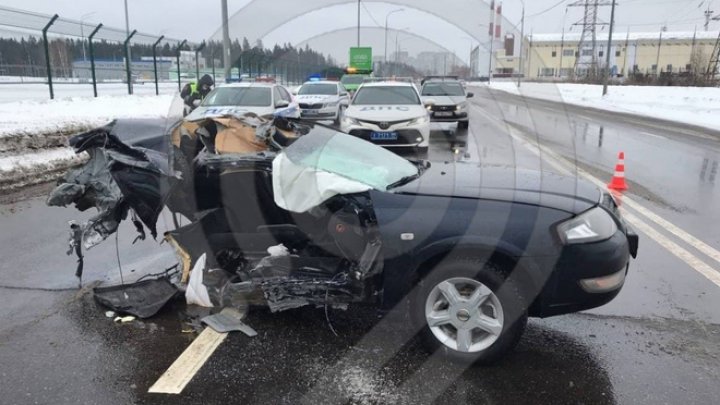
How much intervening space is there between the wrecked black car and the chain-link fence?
16.2 metres

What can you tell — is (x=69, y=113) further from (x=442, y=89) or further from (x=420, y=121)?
(x=442, y=89)

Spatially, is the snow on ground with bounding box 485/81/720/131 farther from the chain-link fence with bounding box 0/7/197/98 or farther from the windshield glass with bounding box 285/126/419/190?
the chain-link fence with bounding box 0/7/197/98

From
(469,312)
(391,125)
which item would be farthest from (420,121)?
(469,312)

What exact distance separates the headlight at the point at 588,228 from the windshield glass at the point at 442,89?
15550mm

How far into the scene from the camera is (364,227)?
3.79m

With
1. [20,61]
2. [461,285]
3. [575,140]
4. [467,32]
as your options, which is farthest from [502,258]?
[20,61]

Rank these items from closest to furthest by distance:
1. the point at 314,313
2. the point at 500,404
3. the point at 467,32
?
the point at 500,404 → the point at 314,313 → the point at 467,32

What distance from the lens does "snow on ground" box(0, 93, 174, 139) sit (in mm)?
12460

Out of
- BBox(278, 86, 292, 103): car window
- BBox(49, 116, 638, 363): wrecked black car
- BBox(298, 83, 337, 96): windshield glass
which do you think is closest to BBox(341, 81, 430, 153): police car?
BBox(278, 86, 292, 103): car window

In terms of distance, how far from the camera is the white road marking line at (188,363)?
328 centimetres

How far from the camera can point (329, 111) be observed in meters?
19.5

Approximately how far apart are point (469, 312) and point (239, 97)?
11.4 meters

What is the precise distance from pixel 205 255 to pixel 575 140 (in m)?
13.7

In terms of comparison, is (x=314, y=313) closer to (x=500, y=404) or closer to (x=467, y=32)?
(x=500, y=404)
